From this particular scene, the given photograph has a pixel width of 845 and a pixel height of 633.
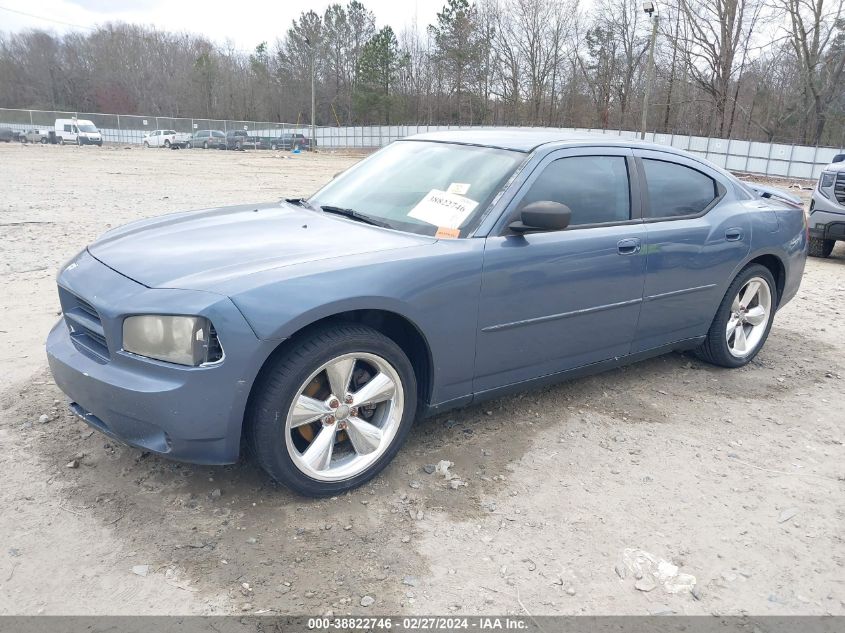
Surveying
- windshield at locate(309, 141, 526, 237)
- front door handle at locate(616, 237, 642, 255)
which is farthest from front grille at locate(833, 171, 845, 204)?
windshield at locate(309, 141, 526, 237)

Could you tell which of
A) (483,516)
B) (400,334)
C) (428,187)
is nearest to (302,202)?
(428,187)

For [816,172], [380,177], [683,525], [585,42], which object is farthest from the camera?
[585,42]

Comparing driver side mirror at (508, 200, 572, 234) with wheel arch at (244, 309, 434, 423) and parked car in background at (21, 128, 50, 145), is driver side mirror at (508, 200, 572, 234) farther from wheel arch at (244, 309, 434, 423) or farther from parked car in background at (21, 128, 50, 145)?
parked car in background at (21, 128, 50, 145)

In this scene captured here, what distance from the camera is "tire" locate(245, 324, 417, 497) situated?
2.68 meters

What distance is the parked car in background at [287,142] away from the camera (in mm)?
51594

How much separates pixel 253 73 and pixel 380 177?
87.6 meters

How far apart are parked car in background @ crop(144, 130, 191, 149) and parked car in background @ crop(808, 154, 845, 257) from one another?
45062mm

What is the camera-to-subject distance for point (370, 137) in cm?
5444

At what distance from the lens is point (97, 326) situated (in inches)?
109

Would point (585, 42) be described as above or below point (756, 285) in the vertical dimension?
above

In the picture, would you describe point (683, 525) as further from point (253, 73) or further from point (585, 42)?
point (253, 73)

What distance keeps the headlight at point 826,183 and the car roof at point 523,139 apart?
700 cm

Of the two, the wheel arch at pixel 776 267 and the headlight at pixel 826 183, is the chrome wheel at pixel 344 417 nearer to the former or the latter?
the wheel arch at pixel 776 267

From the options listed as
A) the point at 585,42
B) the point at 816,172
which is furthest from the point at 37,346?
the point at 585,42
